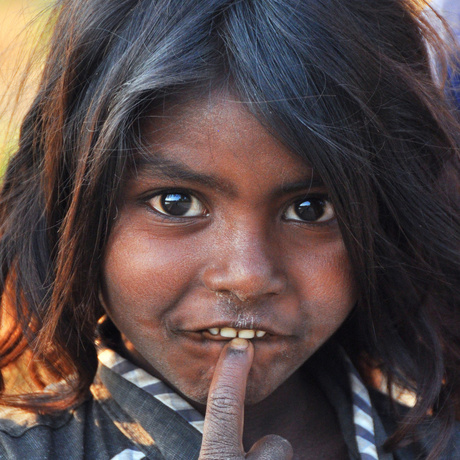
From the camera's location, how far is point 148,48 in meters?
1.34

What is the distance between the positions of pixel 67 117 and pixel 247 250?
46cm

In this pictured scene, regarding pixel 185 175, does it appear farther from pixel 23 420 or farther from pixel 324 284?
pixel 23 420

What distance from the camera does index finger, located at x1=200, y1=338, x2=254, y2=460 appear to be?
4.05ft

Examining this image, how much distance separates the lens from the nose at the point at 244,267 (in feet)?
4.27

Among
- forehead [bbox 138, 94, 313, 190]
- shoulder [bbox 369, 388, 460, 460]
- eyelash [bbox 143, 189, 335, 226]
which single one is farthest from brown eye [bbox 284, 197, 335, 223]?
shoulder [bbox 369, 388, 460, 460]

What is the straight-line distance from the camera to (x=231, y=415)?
4.18 feet

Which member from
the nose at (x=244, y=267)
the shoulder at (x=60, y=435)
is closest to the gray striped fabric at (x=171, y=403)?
the shoulder at (x=60, y=435)

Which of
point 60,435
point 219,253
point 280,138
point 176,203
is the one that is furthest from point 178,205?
point 60,435

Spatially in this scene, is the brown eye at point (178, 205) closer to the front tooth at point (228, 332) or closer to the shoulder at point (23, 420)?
the front tooth at point (228, 332)

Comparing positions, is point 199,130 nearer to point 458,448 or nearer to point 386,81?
point 386,81

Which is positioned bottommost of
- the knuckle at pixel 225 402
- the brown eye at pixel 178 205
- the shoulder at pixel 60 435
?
the shoulder at pixel 60 435

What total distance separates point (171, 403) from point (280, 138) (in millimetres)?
605

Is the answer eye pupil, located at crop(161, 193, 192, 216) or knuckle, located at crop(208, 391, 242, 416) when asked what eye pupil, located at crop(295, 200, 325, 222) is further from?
knuckle, located at crop(208, 391, 242, 416)

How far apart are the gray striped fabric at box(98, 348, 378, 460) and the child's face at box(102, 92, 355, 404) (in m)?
0.08
